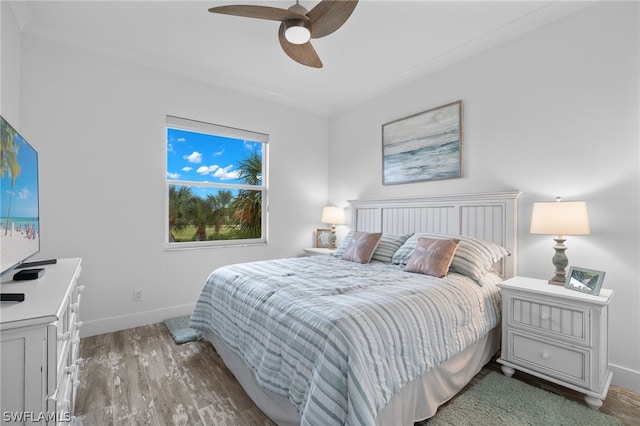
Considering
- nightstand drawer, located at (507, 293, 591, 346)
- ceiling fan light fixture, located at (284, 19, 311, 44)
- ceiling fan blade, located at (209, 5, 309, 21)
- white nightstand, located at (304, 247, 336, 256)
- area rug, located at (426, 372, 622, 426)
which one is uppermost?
ceiling fan blade, located at (209, 5, 309, 21)

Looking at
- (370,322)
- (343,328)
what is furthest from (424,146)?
(343,328)

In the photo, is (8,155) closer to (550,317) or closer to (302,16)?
(302,16)

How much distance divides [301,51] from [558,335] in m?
2.72

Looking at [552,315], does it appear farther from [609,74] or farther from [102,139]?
[102,139]

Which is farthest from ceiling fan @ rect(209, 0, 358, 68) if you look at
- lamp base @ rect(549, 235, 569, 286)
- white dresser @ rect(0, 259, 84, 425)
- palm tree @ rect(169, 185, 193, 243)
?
lamp base @ rect(549, 235, 569, 286)

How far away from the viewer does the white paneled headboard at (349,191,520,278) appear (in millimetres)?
2492

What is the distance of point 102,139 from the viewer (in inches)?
109

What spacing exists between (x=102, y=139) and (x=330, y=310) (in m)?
2.81

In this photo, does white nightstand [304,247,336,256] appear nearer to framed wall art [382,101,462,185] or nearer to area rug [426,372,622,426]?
framed wall art [382,101,462,185]

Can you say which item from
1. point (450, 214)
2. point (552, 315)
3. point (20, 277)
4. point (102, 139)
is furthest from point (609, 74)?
point (102, 139)

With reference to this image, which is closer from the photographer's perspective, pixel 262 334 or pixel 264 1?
pixel 262 334

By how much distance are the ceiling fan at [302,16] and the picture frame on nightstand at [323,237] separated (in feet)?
8.47

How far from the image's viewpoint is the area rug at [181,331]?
2.60 metres

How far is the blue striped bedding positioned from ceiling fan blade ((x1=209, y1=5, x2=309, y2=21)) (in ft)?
5.85
